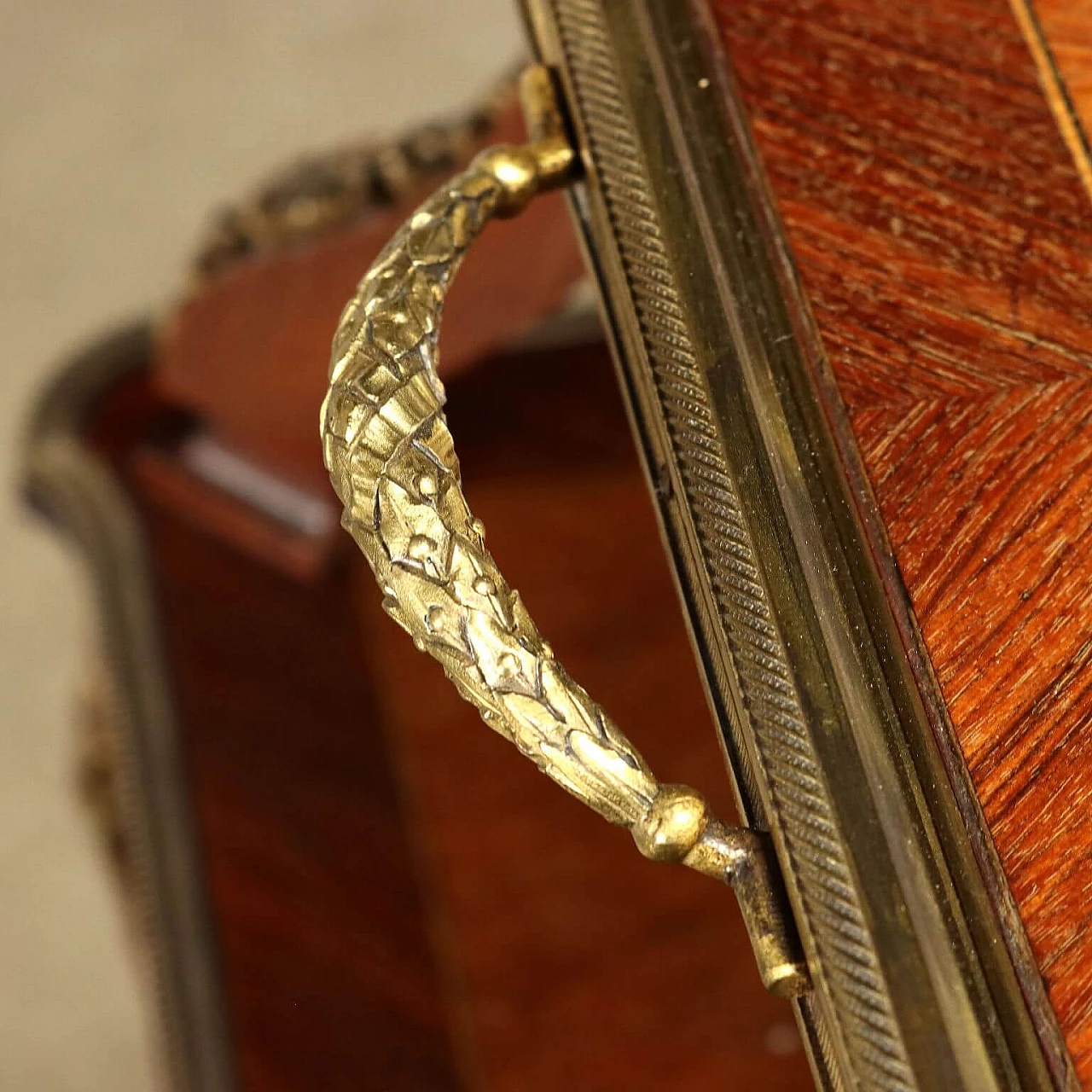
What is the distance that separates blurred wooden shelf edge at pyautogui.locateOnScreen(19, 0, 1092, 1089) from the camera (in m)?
0.45

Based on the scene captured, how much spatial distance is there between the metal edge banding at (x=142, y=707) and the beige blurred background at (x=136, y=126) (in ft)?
3.45

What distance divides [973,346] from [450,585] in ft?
0.63

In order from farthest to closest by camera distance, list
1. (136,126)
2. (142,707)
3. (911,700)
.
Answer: (136,126) → (142,707) → (911,700)

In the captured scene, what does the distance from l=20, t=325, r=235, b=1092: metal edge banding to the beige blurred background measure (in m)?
1.05

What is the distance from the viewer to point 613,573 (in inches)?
50.9

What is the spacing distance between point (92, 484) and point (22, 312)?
131 cm

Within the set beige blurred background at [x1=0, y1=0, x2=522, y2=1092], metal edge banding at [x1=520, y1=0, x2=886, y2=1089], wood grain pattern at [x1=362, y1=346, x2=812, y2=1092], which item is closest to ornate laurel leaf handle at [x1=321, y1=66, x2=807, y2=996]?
metal edge banding at [x1=520, y1=0, x2=886, y2=1089]

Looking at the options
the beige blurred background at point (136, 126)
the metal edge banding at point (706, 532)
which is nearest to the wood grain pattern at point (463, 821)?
the metal edge banding at point (706, 532)

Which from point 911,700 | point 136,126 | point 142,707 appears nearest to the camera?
point 911,700

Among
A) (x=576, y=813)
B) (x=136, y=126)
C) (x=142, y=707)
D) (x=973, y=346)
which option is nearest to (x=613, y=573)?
(x=576, y=813)

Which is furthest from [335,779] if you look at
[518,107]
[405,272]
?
[405,272]

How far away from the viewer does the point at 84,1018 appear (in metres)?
2.09

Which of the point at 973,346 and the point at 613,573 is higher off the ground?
the point at 613,573

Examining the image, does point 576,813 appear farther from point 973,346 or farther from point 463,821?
point 973,346
